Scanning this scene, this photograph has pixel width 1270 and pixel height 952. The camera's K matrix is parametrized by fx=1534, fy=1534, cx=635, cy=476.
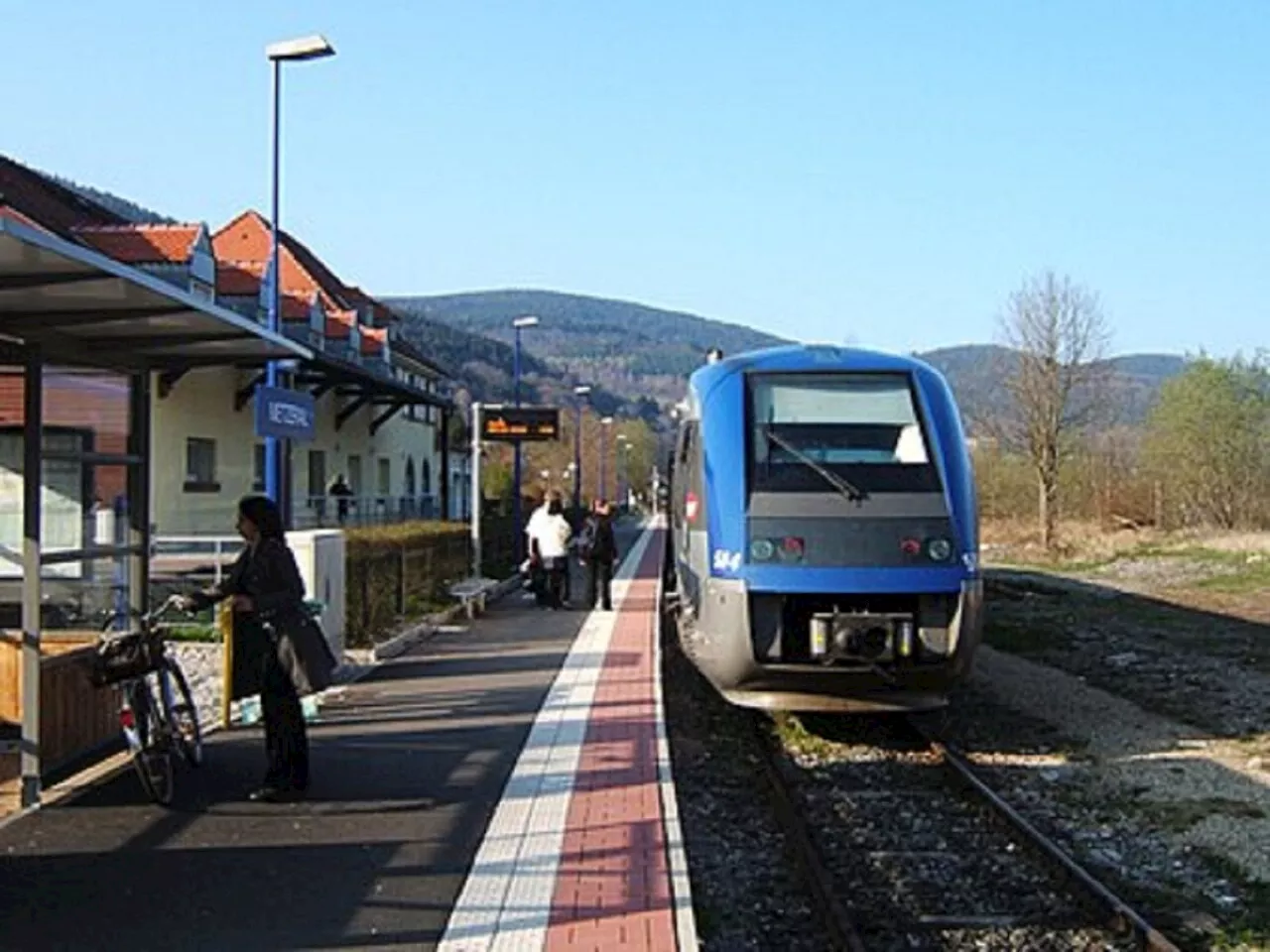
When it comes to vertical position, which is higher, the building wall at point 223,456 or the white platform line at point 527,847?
the building wall at point 223,456

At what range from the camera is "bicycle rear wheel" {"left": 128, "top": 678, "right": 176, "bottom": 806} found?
26.0 feet

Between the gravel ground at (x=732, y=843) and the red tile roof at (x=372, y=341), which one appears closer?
the gravel ground at (x=732, y=843)

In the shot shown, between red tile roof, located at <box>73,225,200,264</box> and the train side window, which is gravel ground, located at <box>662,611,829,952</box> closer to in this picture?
the train side window

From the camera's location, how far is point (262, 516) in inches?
327

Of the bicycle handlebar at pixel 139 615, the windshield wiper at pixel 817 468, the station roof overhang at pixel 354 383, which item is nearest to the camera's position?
the bicycle handlebar at pixel 139 615

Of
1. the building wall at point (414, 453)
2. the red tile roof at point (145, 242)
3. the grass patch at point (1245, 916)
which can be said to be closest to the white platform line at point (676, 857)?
the grass patch at point (1245, 916)

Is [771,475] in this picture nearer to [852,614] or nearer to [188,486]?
[852,614]

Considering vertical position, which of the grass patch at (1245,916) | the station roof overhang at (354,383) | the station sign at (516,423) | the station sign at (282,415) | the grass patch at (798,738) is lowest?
the grass patch at (1245,916)

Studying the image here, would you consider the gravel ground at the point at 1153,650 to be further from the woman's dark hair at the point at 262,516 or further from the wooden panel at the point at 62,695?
the wooden panel at the point at 62,695

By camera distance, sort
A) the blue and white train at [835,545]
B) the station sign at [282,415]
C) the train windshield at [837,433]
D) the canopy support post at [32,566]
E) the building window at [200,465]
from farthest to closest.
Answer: the building window at [200,465] < the station sign at [282,415] < the train windshield at [837,433] < the blue and white train at [835,545] < the canopy support post at [32,566]

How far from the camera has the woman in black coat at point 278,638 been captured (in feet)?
26.5

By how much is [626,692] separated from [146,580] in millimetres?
4612

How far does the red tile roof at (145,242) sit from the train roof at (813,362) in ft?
69.6

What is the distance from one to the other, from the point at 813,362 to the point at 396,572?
27.3ft
